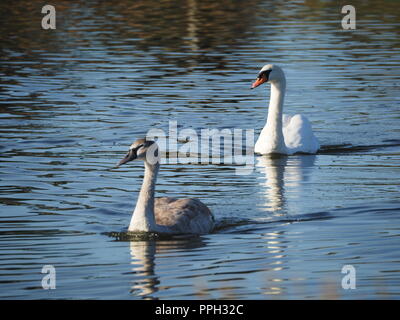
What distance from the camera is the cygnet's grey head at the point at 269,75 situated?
18750mm

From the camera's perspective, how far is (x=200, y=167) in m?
16.7

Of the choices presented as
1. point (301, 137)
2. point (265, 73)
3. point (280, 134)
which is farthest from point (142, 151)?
point (265, 73)

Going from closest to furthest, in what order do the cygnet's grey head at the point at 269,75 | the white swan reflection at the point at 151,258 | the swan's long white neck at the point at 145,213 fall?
1. the white swan reflection at the point at 151,258
2. the swan's long white neck at the point at 145,213
3. the cygnet's grey head at the point at 269,75

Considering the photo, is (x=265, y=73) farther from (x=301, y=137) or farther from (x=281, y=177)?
(x=281, y=177)

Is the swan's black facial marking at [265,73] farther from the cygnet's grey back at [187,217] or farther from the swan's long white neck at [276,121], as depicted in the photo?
the cygnet's grey back at [187,217]

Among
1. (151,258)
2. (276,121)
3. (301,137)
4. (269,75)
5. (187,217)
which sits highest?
(269,75)

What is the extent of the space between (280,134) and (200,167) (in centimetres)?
192

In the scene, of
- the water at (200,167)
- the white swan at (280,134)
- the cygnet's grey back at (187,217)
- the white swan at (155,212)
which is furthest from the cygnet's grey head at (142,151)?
the white swan at (280,134)

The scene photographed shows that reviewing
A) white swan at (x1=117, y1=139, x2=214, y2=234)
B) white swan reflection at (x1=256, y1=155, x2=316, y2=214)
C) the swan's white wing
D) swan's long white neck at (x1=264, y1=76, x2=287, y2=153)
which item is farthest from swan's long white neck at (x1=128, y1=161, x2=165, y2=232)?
the swan's white wing

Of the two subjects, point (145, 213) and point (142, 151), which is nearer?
point (145, 213)

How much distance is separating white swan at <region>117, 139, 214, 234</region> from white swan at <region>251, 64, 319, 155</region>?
5.09 m

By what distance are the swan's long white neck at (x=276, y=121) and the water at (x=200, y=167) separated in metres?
0.23

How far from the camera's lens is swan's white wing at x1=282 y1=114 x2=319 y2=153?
1789cm
